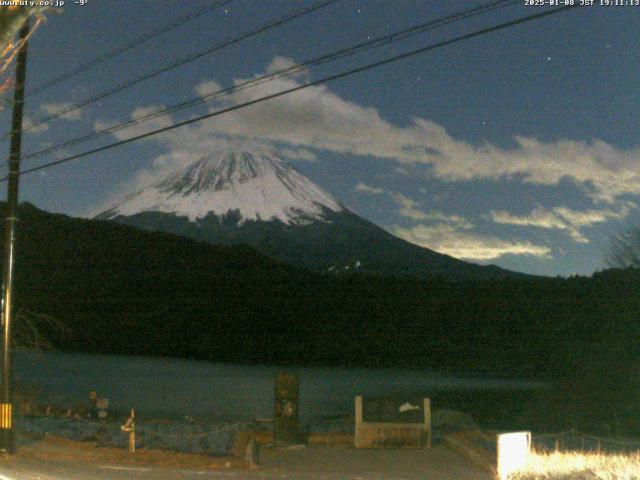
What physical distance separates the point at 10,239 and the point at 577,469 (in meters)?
11.0

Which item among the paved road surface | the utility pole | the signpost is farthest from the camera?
the signpost

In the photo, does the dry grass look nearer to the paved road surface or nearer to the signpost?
the paved road surface

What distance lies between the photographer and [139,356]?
107 metres

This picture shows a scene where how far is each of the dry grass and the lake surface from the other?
Result: 84.9ft

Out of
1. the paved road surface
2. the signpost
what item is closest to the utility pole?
the paved road surface

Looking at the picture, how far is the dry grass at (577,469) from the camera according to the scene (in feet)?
38.0

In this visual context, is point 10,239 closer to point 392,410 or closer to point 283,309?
point 392,410

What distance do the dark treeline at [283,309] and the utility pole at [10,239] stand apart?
7110 cm

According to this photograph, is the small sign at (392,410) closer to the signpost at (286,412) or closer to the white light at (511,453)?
the signpost at (286,412)

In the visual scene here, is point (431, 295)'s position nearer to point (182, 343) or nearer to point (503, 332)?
point (503, 332)

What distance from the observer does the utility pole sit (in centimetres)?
1580

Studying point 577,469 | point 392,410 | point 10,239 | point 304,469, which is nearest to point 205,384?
point 392,410

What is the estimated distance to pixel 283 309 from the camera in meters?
126

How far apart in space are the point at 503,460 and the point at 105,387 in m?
54.1
